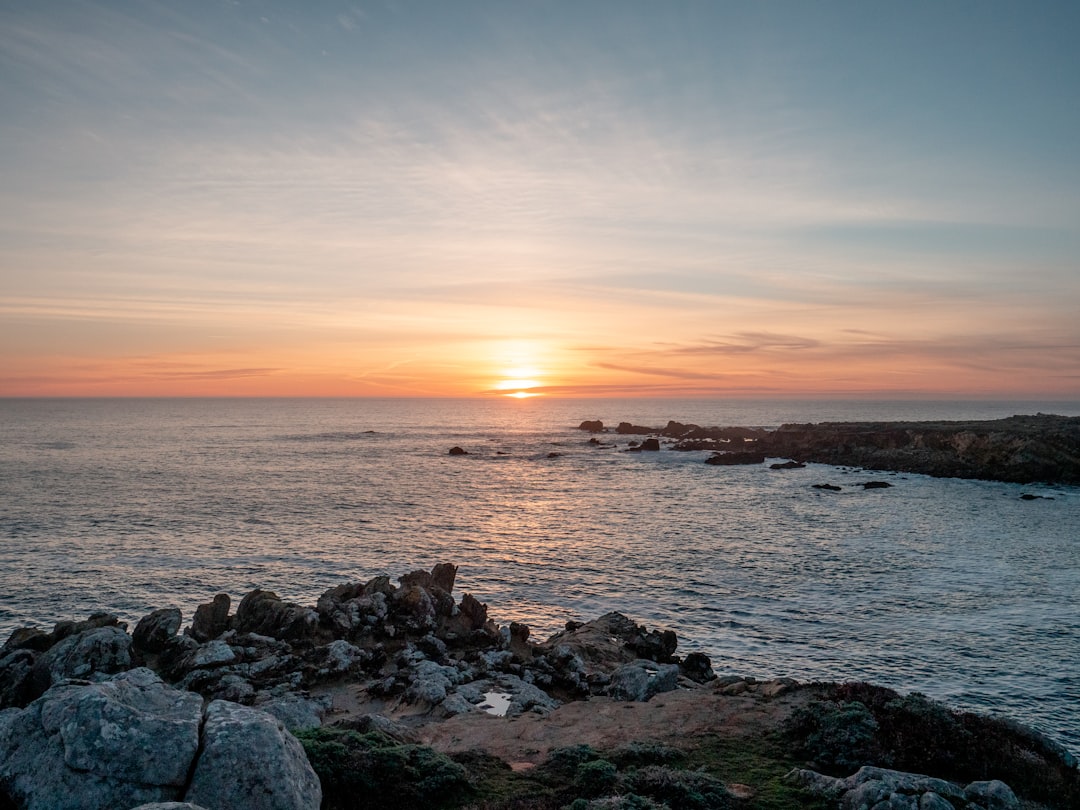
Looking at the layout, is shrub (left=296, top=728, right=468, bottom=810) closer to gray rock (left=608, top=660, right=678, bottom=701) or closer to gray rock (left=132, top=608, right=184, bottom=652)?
gray rock (left=608, top=660, right=678, bottom=701)

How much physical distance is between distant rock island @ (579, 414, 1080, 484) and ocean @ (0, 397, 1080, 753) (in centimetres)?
734

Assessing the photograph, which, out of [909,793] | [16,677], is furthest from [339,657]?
[909,793]

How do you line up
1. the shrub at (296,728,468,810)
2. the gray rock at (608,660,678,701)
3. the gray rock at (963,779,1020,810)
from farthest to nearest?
1. the gray rock at (608,660,678,701)
2. the gray rock at (963,779,1020,810)
3. the shrub at (296,728,468,810)

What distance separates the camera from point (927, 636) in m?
29.8

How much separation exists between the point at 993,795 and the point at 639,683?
38.6ft

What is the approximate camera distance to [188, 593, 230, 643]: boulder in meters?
29.0

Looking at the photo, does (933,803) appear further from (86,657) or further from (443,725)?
(86,657)

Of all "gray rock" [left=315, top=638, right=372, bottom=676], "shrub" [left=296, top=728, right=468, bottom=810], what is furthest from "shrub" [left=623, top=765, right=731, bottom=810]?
"gray rock" [left=315, top=638, right=372, bottom=676]

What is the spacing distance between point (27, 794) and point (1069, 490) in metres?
95.0

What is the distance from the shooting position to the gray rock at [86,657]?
23.1 meters

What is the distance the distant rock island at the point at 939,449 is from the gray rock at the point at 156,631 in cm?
8935

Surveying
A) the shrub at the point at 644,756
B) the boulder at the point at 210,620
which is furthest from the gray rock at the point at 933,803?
the boulder at the point at 210,620

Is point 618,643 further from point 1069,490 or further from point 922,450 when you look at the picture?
point 922,450

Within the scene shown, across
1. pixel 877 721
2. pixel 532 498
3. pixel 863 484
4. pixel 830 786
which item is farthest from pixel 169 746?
pixel 863 484
